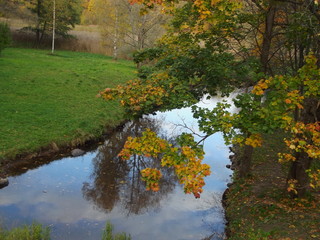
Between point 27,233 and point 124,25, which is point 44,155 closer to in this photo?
point 27,233

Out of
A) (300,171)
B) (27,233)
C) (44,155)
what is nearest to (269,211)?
(300,171)

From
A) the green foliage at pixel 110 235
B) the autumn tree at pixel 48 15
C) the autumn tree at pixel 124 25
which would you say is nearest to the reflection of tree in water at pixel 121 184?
the green foliage at pixel 110 235

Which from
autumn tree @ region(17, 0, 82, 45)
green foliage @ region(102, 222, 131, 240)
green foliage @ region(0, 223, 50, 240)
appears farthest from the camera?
autumn tree @ region(17, 0, 82, 45)

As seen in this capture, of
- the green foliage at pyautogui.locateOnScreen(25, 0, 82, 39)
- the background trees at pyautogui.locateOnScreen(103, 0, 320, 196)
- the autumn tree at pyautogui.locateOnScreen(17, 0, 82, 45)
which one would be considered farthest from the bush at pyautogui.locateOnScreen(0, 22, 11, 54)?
the background trees at pyautogui.locateOnScreen(103, 0, 320, 196)

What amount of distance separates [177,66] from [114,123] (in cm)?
1098

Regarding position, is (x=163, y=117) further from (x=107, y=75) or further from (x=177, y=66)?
(x=177, y=66)

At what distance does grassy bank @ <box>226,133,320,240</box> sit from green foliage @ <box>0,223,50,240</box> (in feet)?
17.9

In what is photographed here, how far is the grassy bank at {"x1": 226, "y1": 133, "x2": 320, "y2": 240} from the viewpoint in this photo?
856 centimetres

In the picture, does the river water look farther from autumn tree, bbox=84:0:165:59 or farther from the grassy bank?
autumn tree, bbox=84:0:165:59

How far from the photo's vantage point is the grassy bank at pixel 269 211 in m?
8.56

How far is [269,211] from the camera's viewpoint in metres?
9.83

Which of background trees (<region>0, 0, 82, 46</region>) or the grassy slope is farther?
background trees (<region>0, 0, 82, 46</region>)

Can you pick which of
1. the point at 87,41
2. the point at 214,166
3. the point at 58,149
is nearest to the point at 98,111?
the point at 58,149

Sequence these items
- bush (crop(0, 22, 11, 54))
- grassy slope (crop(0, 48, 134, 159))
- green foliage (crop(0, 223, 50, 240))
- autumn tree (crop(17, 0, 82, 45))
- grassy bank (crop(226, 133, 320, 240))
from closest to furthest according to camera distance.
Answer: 1. grassy bank (crop(226, 133, 320, 240))
2. green foliage (crop(0, 223, 50, 240))
3. grassy slope (crop(0, 48, 134, 159))
4. bush (crop(0, 22, 11, 54))
5. autumn tree (crop(17, 0, 82, 45))
